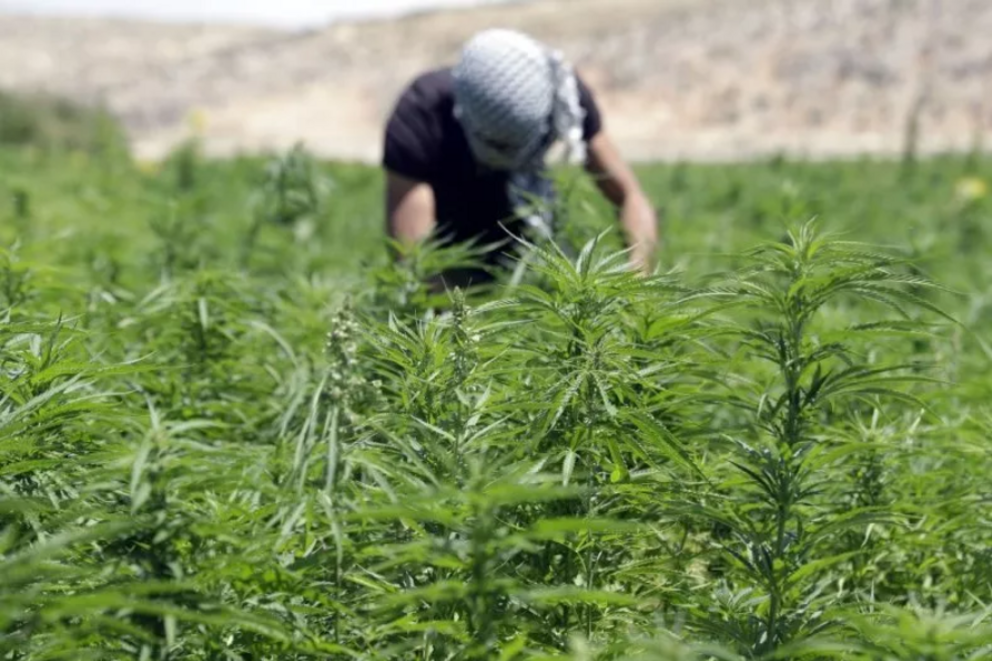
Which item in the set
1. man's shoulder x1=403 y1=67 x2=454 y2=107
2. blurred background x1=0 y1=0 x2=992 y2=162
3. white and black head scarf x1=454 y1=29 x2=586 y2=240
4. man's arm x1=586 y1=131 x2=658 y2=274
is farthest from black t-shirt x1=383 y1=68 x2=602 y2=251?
blurred background x1=0 y1=0 x2=992 y2=162

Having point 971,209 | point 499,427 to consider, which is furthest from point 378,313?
point 971,209

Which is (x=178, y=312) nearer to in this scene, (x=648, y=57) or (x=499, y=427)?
(x=499, y=427)

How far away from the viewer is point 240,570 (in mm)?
1984

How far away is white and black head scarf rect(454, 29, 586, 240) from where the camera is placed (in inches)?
156

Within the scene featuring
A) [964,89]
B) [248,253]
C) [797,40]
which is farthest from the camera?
[797,40]

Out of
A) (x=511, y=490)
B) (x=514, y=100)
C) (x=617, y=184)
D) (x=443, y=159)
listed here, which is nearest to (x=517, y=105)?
(x=514, y=100)

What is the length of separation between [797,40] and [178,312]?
7237 centimetres

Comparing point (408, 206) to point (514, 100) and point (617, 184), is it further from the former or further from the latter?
point (617, 184)

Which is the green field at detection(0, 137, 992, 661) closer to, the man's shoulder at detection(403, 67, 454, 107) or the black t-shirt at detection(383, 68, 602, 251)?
the black t-shirt at detection(383, 68, 602, 251)

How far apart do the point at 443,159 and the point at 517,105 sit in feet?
1.78

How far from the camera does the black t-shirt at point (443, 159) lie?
4348 mm

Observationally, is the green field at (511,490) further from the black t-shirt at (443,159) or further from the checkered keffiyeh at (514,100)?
the black t-shirt at (443,159)

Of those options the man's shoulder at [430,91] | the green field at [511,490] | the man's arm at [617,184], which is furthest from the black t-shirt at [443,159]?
the green field at [511,490]

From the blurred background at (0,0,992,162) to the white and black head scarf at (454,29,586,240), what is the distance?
4032 cm
